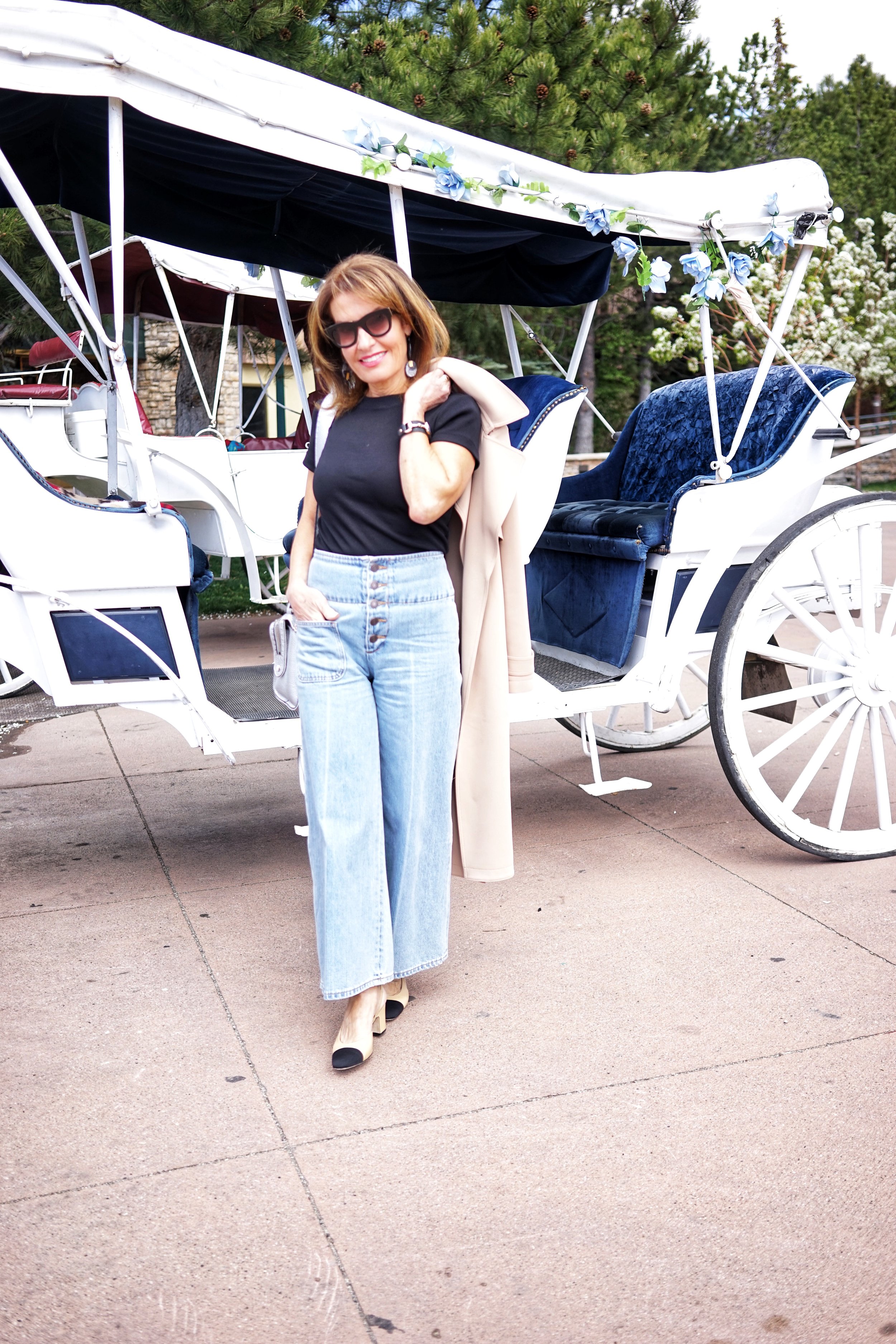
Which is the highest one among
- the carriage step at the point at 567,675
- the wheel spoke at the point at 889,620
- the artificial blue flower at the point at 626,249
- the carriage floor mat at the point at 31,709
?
the artificial blue flower at the point at 626,249

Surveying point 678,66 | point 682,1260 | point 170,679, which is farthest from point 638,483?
point 678,66

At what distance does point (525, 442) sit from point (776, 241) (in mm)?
1158

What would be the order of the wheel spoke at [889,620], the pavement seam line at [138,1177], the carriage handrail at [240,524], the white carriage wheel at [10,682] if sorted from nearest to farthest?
the pavement seam line at [138,1177]
the wheel spoke at [889,620]
the carriage handrail at [240,524]
the white carriage wheel at [10,682]

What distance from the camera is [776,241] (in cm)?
423

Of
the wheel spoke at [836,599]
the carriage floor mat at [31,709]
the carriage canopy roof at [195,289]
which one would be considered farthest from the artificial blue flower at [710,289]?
the carriage floor mat at [31,709]

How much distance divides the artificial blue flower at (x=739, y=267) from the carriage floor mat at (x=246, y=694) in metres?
2.08

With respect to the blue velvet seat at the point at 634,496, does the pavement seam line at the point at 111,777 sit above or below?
below

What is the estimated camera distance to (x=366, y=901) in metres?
2.94

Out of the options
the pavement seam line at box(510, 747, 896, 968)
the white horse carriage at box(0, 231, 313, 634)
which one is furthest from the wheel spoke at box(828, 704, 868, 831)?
the white horse carriage at box(0, 231, 313, 634)

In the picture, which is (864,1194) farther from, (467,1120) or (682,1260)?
(467,1120)

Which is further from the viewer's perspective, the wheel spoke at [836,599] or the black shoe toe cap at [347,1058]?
the wheel spoke at [836,599]

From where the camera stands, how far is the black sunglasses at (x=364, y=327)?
2.83 m

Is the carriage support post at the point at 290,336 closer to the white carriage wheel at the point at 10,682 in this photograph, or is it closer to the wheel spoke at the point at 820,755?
the wheel spoke at the point at 820,755

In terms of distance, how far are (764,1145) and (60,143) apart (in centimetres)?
361
